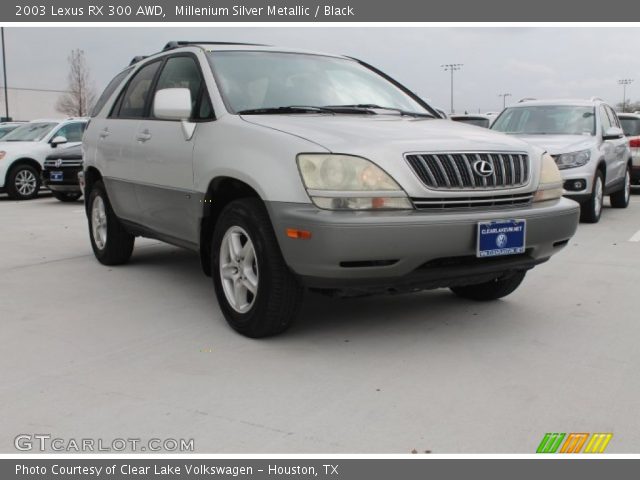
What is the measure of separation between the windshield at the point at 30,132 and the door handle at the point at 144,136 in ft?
32.5

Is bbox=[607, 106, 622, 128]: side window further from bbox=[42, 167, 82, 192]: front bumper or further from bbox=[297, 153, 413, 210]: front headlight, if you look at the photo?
bbox=[42, 167, 82, 192]: front bumper

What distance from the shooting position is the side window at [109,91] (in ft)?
20.4

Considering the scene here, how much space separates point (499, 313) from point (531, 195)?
90 cm

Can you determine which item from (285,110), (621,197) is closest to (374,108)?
(285,110)

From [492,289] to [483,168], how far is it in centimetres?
127

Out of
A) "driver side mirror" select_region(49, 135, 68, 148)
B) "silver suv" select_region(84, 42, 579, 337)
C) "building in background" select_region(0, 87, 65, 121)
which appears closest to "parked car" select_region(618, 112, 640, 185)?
"silver suv" select_region(84, 42, 579, 337)

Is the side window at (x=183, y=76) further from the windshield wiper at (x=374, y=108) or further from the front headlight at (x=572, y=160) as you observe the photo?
the front headlight at (x=572, y=160)

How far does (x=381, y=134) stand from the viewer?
3826 millimetres

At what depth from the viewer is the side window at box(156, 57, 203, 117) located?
4.68 meters

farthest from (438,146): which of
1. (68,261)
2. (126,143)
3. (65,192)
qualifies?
(65,192)

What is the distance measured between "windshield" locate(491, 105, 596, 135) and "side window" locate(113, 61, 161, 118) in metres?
5.71

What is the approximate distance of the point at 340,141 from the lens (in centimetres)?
368
